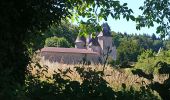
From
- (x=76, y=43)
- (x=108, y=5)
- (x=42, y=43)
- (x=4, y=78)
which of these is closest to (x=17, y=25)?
(x=42, y=43)

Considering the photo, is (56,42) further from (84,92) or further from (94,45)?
(84,92)

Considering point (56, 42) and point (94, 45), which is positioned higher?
point (56, 42)

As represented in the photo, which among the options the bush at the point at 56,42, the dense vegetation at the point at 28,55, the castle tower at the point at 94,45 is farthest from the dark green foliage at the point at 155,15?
the castle tower at the point at 94,45

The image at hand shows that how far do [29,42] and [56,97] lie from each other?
7.05 feet

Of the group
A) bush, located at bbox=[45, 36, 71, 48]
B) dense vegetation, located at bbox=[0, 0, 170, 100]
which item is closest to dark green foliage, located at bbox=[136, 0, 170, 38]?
dense vegetation, located at bbox=[0, 0, 170, 100]

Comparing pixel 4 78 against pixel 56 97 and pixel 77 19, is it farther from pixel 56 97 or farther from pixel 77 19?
pixel 77 19

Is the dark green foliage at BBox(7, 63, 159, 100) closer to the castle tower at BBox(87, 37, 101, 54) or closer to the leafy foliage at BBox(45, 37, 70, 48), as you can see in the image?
the leafy foliage at BBox(45, 37, 70, 48)

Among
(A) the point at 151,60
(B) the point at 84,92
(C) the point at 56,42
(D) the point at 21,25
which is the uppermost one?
(D) the point at 21,25

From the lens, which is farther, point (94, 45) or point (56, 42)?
point (94, 45)

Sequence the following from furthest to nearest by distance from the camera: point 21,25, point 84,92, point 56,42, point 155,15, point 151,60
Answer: point 56,42
point 151,60
point 155,15
point 21,25
point 84,92

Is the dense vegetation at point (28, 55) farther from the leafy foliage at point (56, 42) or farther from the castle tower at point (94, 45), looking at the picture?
the castle tower at point (94, 45)

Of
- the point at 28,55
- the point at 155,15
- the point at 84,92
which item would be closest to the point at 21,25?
the point at 28,55

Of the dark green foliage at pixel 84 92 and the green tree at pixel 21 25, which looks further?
the green tree at pixel 21 25

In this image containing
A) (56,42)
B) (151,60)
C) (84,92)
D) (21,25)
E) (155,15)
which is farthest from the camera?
(56,42)
